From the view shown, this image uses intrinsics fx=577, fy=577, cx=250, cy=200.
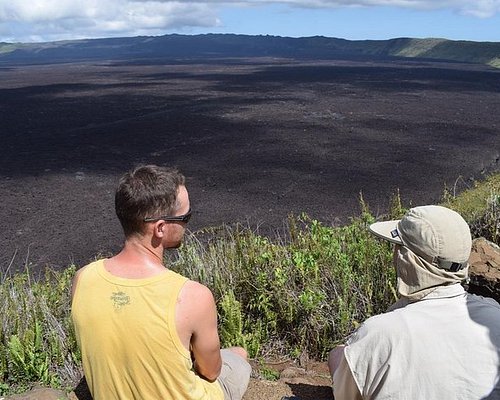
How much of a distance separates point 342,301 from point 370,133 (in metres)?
11.4

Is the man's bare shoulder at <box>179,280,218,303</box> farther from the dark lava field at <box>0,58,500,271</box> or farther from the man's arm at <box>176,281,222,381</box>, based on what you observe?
the dark lava field at <box>0,58,500,271</box>

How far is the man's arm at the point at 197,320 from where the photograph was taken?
1.97 metres

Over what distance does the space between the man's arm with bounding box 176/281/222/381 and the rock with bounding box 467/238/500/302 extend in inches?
92.7

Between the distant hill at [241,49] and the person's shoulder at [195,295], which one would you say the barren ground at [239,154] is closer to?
Answer: the person's shoulder at [195,295]

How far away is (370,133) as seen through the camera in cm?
1454

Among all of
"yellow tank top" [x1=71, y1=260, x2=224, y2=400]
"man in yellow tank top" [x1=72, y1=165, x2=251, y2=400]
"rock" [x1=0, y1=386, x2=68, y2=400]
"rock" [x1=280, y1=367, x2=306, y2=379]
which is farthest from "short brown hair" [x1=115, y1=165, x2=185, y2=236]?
"rock" [x1=280, y1=367, x2=306, y2=379]

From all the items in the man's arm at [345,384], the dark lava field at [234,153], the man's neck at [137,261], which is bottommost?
the dark lava field at [234,153]

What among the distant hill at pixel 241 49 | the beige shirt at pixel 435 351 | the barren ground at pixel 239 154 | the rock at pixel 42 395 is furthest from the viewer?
the distant hill at pixel 241 49

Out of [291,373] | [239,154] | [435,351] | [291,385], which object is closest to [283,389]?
[291,385]

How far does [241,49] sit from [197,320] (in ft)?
329

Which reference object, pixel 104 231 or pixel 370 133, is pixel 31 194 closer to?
pixel 104 231

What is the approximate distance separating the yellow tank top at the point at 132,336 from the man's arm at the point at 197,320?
0.03 m

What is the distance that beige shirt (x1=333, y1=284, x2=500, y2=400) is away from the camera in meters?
1.80

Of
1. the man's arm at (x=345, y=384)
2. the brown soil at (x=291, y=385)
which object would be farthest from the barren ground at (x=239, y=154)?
the man's arm at (x=345, y=384)
